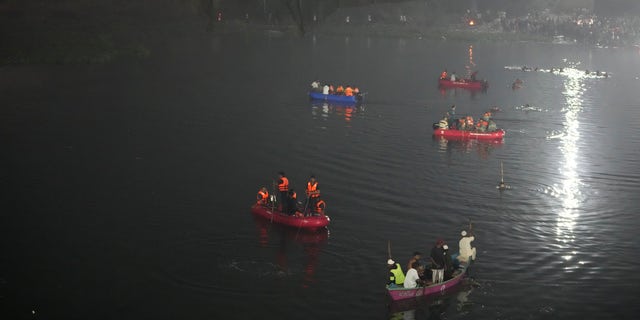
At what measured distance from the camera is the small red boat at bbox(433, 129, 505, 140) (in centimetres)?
7256

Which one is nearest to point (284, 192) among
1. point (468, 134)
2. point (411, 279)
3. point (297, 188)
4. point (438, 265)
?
point (297, 188)

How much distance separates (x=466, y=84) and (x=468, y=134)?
1746 inches

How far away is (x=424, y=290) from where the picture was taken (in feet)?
112

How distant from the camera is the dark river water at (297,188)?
3491 cm

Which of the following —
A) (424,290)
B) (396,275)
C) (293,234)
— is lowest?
(424,290)

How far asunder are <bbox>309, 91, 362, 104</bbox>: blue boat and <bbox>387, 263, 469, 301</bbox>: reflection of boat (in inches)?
2291

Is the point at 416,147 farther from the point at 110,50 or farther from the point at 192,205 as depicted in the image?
the point at 110,50

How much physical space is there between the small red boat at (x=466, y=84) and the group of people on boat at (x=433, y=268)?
261ft

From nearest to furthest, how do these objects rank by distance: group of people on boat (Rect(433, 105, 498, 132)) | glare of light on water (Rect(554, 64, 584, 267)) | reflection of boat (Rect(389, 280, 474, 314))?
reflection of boat (Rect(389, 280, 474, 314)) → glare of light on water (Rect(554, 64, 584, 267)) → group of people on boat (Rect(433, 105, 498, 132))

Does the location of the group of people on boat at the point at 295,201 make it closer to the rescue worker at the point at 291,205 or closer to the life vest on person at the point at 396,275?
the rescue worker at the point at 291,205

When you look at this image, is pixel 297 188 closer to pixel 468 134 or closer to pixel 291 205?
pixel 291 205

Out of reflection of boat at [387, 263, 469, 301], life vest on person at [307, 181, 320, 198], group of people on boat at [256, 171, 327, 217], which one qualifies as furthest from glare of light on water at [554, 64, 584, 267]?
life vest on person at [307, 181, 320, 198]

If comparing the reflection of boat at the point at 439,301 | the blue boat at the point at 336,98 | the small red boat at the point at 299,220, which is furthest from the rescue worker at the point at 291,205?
the blue boat at the point at 336,98

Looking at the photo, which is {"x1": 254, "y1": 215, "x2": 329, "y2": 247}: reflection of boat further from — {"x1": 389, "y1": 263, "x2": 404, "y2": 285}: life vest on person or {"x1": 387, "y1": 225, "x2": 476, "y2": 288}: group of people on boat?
{"x1": 389, "y1": 263, "x2": 404, "y2": 285}: life vest on person
